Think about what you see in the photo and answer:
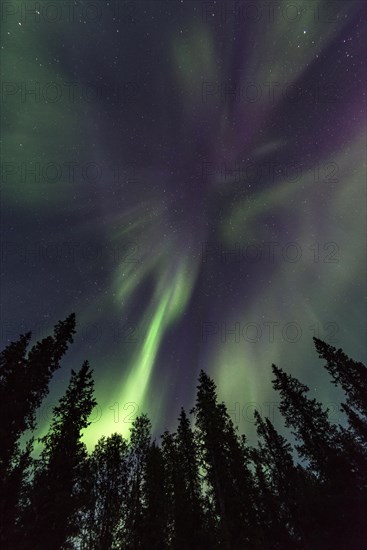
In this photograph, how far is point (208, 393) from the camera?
94.3 feet

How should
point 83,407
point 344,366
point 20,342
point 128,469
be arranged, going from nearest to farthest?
point 20,342 → point 83,407 → point 128,469 → point 344,366

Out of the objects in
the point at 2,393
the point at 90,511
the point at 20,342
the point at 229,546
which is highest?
the point at 20,342

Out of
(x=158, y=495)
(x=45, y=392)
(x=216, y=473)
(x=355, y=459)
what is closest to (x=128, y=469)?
(x=158, y=495)

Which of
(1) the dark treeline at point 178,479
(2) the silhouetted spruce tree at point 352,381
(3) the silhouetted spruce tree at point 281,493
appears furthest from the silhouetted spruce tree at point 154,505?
(2) the silhouetted spruce tree at point 352,381

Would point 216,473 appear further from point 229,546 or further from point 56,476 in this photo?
point 56,476

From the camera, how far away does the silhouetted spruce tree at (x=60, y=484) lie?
647 inches

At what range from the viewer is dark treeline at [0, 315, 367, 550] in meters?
17.2

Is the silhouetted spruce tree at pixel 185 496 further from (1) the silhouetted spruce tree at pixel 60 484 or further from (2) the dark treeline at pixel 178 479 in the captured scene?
(1) the silhouetted spruce tree at pixel 60 484

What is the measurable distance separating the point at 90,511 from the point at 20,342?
16805 mm

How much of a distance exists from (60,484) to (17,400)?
6.28 meters

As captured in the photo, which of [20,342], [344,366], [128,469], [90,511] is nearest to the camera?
[20,342]

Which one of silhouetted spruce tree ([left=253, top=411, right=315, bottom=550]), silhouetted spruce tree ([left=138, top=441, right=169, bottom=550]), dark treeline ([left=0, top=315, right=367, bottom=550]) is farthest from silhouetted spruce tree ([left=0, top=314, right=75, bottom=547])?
silhouetted spruce tree ([left=253, top=411, right=315, bottom=550])

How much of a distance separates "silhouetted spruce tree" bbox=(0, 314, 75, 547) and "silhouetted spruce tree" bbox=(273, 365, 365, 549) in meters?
20.2

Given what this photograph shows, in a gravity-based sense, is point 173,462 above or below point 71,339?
below
